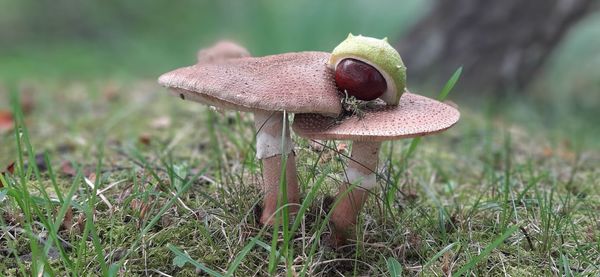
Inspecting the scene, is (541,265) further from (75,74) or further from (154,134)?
(75,74)

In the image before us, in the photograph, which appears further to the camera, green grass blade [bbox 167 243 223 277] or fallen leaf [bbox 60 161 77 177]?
fallen leaf [bbox 60 161 77 177]

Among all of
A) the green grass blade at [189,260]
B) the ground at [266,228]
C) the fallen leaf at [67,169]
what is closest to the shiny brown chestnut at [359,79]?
the ground at [266,228]

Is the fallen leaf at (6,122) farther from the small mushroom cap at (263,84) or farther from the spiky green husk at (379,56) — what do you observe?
the spiky green husk at (379,56)

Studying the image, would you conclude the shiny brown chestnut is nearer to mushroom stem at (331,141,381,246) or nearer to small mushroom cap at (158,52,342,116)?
small mushroom cap at (158,52,342,116)

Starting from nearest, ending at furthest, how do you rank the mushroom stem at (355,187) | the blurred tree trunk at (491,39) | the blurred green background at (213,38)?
1. the mushroom stem at (355,187)
2. the blurred tree trunk at (491,39)
3. the blurred green background at (213,38)

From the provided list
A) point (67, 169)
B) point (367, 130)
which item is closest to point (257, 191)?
point (367, 130)

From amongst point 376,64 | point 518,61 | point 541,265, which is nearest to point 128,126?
point 376,64

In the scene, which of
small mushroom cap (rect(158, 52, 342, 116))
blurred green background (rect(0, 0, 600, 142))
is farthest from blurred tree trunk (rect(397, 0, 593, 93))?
small mushroom cap (rect(158, 52, 342, 116))
